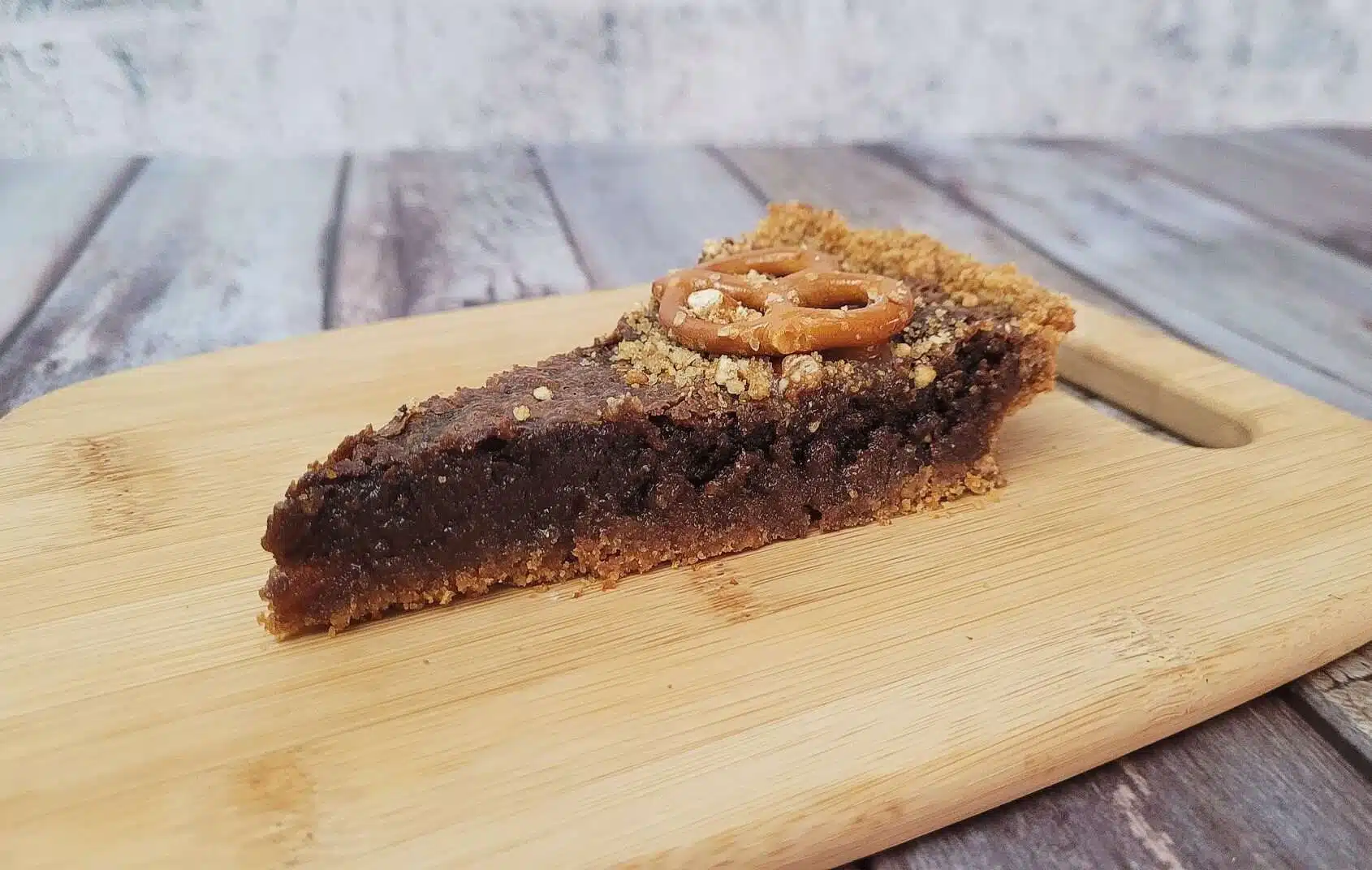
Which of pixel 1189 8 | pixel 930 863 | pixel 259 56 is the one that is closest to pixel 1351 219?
pixel 1189 8

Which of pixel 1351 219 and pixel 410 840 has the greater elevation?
pixel 410 840

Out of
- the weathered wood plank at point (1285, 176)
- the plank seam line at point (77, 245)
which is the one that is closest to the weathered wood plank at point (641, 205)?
the plank seam line at point (77, 245)

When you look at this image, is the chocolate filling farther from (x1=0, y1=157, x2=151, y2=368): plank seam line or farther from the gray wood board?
(x1=0, y1=157, x2=151, y2=368): plank seam line

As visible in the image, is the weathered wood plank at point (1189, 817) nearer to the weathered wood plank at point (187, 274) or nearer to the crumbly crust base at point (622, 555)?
the crumbly crust base at point (622, 555)

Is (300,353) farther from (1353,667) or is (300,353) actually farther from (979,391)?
(1353,667)

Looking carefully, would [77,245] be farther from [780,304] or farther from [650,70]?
[780,304]

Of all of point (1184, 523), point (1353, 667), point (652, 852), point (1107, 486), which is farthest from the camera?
point (1107, 486)

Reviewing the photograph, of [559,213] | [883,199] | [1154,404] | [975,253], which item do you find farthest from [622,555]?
[883,199]
